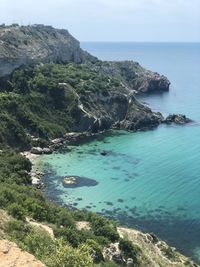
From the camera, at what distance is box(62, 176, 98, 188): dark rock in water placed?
89.1 meters

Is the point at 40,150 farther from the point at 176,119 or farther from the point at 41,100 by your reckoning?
the point at 176,119

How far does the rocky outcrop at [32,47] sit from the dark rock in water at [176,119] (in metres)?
45.1

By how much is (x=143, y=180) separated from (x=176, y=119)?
195ft

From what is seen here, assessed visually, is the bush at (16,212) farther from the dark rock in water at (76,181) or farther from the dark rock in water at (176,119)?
the dark rock in water at (176,119)

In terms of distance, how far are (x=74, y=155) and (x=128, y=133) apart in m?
28.6

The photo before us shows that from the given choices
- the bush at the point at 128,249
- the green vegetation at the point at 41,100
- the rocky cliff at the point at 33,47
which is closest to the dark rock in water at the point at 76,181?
the green vegetation at the point at 41,100

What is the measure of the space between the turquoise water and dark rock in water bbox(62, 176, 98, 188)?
1.19 meters

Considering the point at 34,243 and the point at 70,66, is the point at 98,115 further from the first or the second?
the point at 34,243

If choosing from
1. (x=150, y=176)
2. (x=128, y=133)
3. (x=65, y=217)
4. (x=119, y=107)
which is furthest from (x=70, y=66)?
(x=65, y=217)

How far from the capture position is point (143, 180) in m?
92.7

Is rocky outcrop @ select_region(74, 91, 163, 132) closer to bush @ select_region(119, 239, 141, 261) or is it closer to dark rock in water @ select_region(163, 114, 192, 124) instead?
dark rock in water @ select_region(163, 114, 192, 124)

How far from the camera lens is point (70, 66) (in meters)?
167

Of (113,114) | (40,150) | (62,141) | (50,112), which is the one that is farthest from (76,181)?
(113,114)

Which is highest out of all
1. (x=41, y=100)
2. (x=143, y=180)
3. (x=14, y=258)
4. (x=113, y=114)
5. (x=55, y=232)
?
(x=14, y=258)
